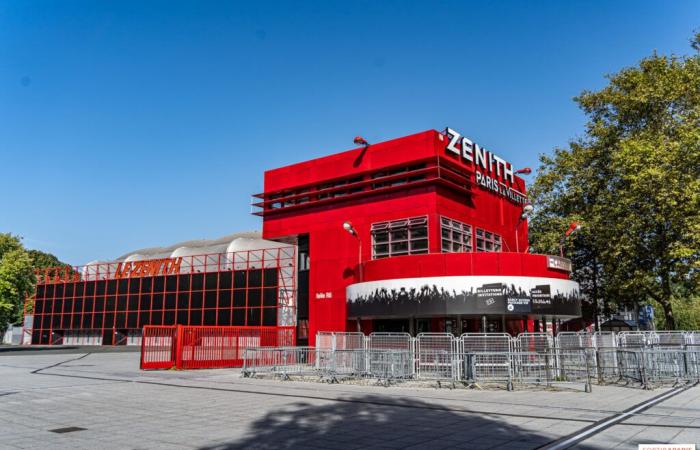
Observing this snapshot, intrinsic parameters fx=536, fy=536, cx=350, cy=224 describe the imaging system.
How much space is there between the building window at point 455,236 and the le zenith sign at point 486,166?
348 cm

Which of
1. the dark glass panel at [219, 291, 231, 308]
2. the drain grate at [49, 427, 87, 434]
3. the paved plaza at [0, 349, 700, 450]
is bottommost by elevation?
the paved plaza at [0, 349, 700, 450]

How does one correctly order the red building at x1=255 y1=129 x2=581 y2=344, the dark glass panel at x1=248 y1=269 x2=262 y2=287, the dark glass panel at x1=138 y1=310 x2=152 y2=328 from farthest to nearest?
the dark glass panel at x1=138 y1=310 x2=152 y2=328
the dark glass panel at x1=248 y1=269 x2=262 y2=287
the red building at x1=255 y1=129 x2=581 y2=344

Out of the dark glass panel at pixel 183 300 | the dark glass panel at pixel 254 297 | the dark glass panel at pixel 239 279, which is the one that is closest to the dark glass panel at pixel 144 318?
the dark glass panel at pixel 183 300

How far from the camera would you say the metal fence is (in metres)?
19.1

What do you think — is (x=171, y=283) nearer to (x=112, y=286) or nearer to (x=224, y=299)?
(x=224, y=299)

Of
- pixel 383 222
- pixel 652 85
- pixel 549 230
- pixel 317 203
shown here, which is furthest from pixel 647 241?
pixel 317 203

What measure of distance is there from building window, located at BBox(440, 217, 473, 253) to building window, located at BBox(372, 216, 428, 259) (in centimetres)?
116

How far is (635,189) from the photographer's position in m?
35.4

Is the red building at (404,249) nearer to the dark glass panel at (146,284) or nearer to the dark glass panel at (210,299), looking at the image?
the dark glass panel at (210,299)

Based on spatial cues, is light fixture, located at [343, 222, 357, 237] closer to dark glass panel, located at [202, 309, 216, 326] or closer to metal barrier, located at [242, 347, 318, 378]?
metal barrier, located at [242, 347, 318, 378]

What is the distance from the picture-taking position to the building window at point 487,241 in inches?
1316

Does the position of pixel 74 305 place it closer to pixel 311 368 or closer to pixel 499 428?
pixel 311 368

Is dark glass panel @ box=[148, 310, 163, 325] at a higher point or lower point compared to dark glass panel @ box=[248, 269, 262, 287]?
lower

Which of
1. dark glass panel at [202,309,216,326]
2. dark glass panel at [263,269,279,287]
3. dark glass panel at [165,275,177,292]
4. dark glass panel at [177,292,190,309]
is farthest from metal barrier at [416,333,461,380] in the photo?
dark glass panel at [165,275,177,292]
